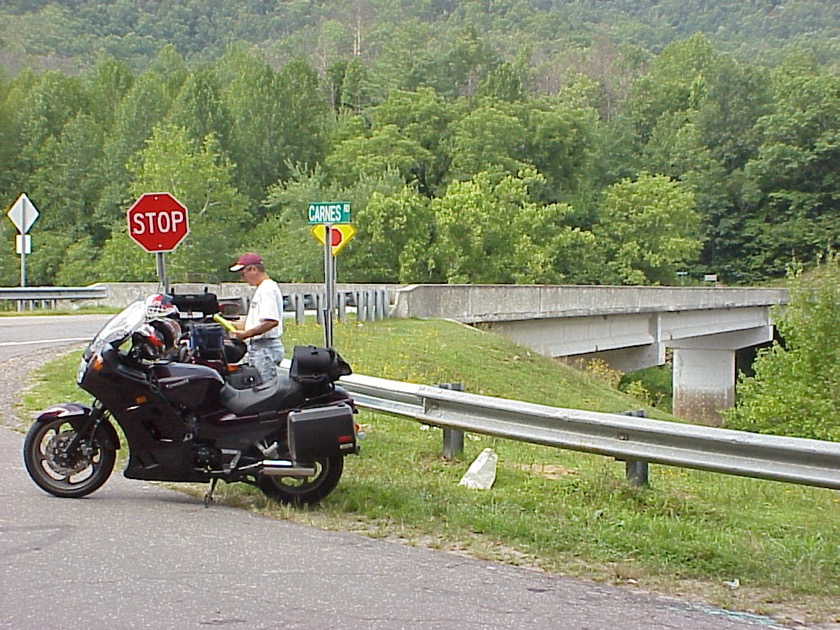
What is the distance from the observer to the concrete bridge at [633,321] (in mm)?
29828

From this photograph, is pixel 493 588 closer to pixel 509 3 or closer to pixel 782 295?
pixel 782 295

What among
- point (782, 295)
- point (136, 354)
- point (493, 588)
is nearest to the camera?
point (493, 588)

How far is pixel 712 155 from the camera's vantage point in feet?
281

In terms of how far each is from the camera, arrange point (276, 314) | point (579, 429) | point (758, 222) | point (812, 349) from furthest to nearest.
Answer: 1. point (758, 222)
2. point (812, 349)
3. point (276, 314)
4. point (579, 429)

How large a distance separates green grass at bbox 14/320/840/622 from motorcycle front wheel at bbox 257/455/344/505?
0.29 ft

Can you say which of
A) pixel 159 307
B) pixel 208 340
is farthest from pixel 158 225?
pixel 159 307

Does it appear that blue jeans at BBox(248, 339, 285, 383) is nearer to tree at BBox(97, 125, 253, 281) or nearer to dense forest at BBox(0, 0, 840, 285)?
dense forest at BBox(0, 0, 840, 285)

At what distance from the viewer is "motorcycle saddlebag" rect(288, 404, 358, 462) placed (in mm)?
7199

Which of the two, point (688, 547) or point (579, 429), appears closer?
point (688, 547)

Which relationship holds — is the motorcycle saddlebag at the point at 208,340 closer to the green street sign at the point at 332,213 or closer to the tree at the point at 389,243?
the green street sign at the point at 332,213

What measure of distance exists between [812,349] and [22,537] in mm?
28513

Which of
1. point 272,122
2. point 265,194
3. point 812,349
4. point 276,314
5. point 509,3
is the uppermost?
point 509,3

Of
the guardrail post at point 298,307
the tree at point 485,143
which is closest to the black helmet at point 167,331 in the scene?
the guardrail post at point 298,307

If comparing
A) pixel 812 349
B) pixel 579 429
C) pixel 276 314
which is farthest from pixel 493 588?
pixel 812 349
